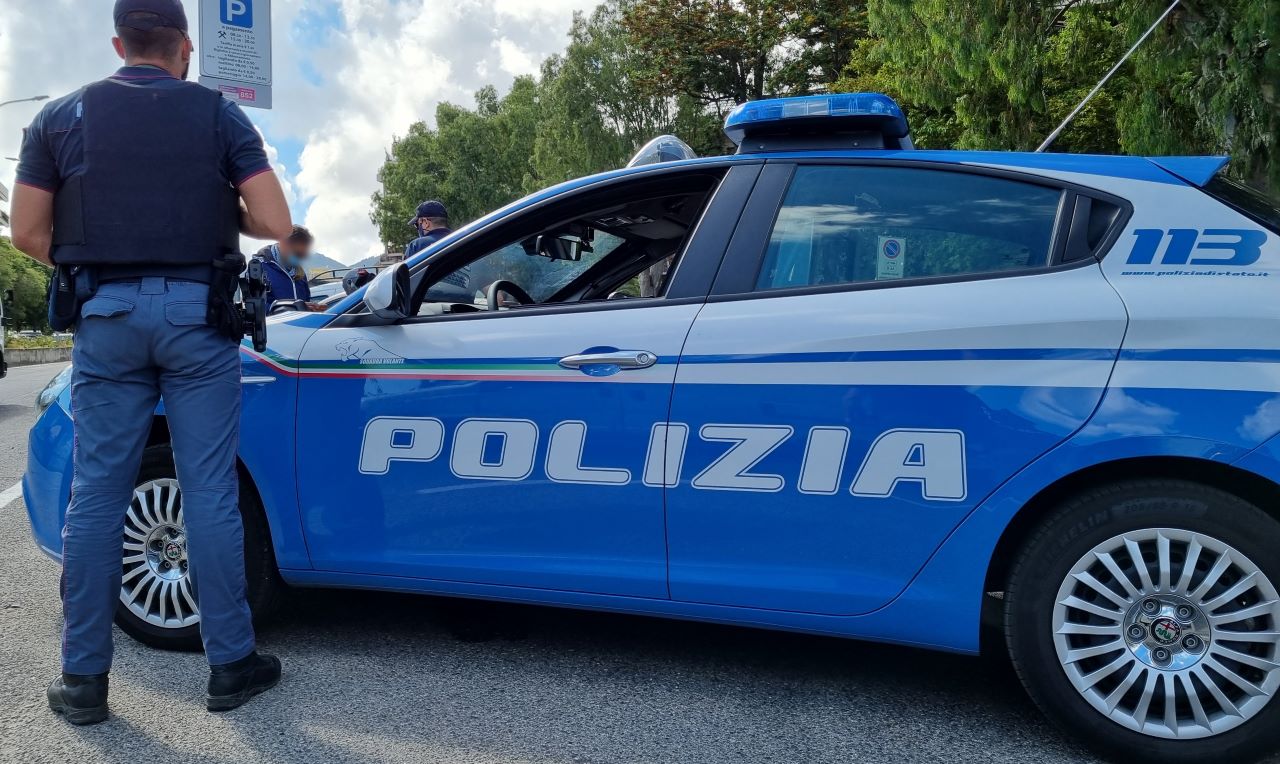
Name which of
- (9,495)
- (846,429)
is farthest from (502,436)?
(9,495)

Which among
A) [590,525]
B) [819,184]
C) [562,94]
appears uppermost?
[562,94]

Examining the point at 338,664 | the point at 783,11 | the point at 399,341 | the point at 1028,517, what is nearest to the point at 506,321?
the point at 399,341

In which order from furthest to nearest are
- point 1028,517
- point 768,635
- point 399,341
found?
point 768,635 < point 399,341 < point 1028,517

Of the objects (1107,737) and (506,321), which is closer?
(1107,737)

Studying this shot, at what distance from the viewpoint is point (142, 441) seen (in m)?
3.02

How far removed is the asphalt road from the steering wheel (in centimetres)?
113

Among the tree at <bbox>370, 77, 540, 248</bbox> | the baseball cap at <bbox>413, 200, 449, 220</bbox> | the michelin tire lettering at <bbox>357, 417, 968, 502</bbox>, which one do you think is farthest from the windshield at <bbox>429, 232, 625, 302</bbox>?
the tree at <bbox>370, 77, 540, 248</bbox>

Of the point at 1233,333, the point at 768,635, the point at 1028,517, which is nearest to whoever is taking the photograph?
the point at 1233,333

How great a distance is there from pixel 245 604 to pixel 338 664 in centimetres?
42

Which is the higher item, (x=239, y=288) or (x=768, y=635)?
(x=239, y=288)

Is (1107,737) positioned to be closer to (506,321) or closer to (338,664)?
(506,321)

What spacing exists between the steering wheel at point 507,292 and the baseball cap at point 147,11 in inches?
48.7

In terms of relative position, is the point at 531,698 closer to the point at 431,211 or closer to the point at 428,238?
the point at 428,238

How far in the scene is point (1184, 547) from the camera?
2.54 meters
